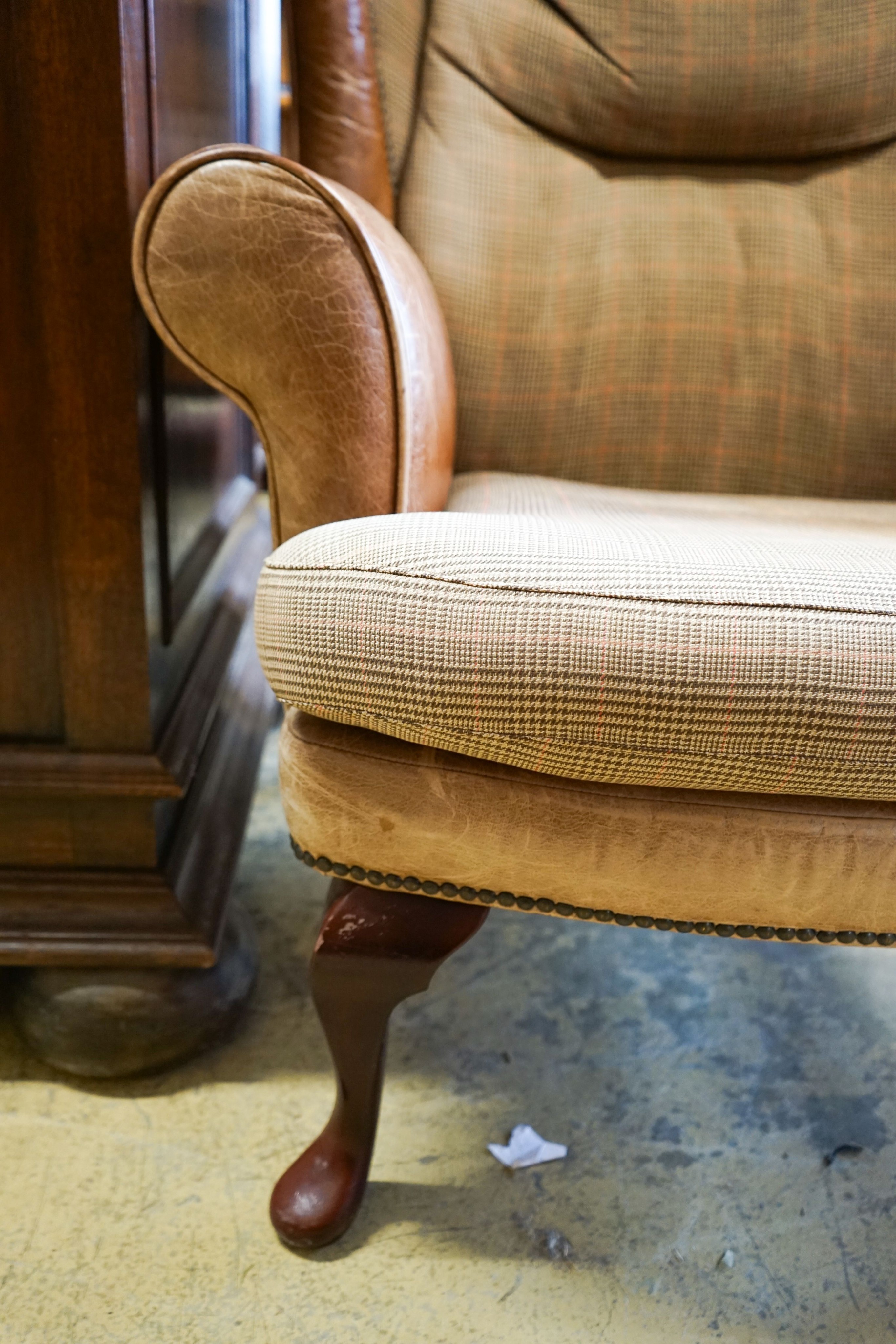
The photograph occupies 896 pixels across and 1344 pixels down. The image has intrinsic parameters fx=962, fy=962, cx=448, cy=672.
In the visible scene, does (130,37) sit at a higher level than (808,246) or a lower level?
higher

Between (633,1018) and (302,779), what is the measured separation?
0.49 meters

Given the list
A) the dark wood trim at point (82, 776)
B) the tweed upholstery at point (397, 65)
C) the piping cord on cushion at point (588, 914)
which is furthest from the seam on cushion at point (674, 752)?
the tweed upholstery at point (397, 65)

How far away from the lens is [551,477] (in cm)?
104

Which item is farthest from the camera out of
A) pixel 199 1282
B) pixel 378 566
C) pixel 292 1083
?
pixel 292 1083

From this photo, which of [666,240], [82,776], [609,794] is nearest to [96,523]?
[82,776]

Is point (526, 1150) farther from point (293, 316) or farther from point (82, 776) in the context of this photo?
point (293, 316)

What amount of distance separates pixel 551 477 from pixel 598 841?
592mm

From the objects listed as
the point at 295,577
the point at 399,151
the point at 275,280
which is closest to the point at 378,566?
the point at 295,577

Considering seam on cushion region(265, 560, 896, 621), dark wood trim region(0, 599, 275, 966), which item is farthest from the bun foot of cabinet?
seam on cushion region(265, 560, 896, 621)

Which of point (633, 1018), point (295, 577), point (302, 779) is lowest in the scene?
point (633, 1018)

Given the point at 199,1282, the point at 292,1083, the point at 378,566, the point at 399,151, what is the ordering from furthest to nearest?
the point at 399,151 → the point at 292,1083 → the point at 199,1282 → the point at 378,566

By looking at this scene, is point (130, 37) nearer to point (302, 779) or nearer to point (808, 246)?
point (302, 779)

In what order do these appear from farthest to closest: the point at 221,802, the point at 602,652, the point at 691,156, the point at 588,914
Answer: the point at 691,156
the point at 221,802
the point at 588,914
the point at 602,652

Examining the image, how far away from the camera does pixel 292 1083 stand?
79 centimetres
